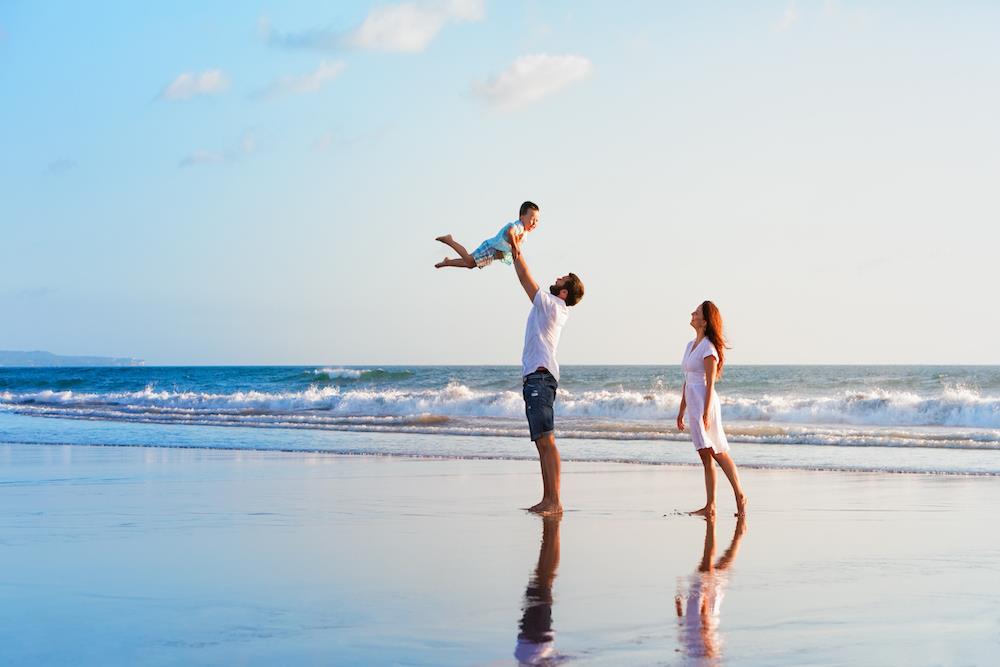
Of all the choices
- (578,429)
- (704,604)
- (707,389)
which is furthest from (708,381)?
(578,429)

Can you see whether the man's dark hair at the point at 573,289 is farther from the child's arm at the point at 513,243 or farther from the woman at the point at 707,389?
the woman at the point at 707,389

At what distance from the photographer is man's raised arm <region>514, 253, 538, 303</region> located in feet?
26.8

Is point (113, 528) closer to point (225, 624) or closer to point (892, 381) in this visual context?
point (225, 624)

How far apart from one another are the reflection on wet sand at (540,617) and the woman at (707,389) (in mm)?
2357

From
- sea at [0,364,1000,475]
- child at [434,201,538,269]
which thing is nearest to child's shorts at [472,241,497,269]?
child at [434,201,538,269]

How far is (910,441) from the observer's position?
1694 cm

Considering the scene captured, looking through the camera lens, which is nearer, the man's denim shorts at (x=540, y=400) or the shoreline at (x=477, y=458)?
the man's denim shorts at (x=540, y=400)

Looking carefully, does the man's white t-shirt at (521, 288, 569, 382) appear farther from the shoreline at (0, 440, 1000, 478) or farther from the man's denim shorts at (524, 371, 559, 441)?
the shoreline at (0, 440, 1000, 478)

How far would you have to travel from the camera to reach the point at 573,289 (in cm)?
851

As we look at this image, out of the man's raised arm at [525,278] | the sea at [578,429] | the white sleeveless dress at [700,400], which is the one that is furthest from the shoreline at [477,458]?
the man's raised arm at [525,278]

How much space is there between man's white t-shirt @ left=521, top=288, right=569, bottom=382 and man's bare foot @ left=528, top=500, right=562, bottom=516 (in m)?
1.05

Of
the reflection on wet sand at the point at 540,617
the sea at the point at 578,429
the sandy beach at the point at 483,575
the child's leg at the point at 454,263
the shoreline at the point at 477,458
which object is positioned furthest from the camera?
the sea at the point at 578,429

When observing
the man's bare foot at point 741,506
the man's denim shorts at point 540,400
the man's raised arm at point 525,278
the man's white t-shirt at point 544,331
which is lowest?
the man's bare foot at point 741,506

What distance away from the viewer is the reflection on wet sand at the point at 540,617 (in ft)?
13.4
